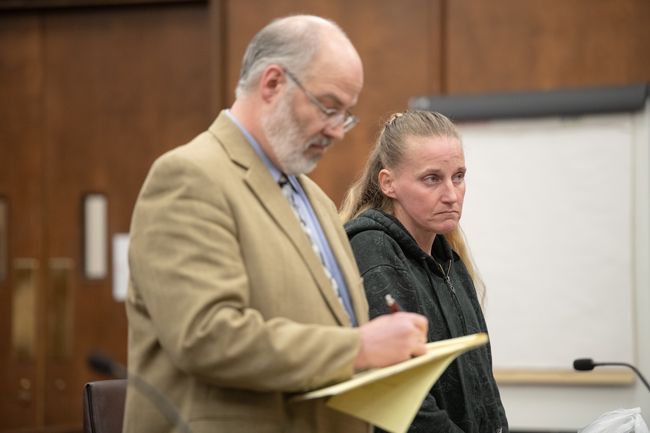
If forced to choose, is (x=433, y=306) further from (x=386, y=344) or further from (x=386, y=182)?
(x=386, y=344)

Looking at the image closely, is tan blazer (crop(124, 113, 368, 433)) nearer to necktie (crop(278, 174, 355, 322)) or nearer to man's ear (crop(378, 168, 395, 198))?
necktie (crop(278, 174, 355, 322))

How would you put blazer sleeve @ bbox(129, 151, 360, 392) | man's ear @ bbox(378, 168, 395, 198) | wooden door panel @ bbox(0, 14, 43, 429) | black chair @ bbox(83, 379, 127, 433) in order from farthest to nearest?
wooden door panel @ bbox(0, 14, 43, 429) → man's ear @ bbox(378, 168, 395, 198) → black chair @ bbox(83, 379, 127, 433) → blazer sleeve @ bbox(129, 151, 360, 392)

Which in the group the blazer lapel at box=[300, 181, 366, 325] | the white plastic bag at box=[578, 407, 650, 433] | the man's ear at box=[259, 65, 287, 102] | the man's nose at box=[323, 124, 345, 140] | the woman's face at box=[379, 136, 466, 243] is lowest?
the white plastic bag at box=[578, 407, 650, 433]

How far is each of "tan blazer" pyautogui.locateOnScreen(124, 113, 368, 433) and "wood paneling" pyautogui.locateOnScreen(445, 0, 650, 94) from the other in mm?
3046

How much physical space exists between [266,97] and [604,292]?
10.1 feet

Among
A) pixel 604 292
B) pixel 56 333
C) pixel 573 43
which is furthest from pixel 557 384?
pixel 56 333

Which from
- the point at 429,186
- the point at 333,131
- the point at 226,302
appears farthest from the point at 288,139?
the point at 429,186

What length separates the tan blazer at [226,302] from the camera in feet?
5.35

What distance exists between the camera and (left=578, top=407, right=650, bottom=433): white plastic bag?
2.50 m

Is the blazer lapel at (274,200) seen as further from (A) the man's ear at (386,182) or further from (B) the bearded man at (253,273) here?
(A) the man's ear at (386,182)

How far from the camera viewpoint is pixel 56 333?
5.40m

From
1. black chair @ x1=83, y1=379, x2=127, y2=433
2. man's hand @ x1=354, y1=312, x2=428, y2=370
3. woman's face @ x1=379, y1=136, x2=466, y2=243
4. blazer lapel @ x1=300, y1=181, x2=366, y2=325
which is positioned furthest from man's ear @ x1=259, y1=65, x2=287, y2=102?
black chair @ x1=83, y1=379, x2=127, y2=433

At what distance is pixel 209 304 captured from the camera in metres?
1.62

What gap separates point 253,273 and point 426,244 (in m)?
0.95
